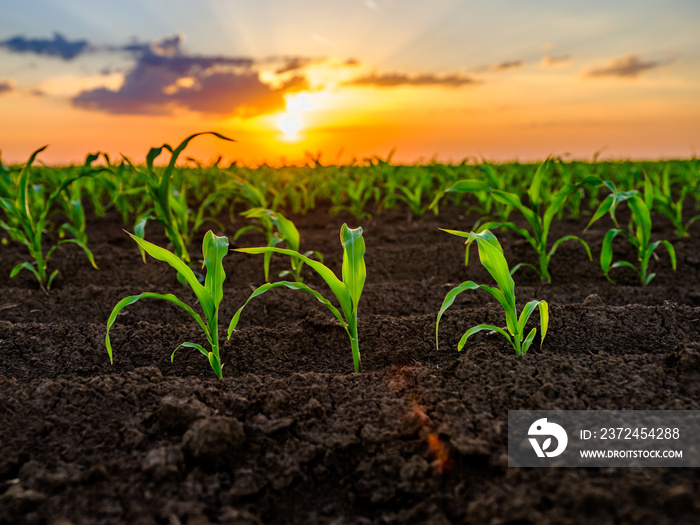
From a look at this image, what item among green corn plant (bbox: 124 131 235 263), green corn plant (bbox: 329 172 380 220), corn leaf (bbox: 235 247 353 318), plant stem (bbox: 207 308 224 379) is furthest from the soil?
green corn plant (bbox: 329 172 380 220)

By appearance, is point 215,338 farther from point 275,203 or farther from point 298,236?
point 275,203

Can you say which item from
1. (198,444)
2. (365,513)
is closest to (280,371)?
(198,444)

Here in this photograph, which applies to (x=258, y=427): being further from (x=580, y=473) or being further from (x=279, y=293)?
(x=279, y=293)

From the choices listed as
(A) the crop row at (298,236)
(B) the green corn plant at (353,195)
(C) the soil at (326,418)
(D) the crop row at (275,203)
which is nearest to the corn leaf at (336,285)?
(A) the crop row at (298,236)

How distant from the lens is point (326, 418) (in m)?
1.43

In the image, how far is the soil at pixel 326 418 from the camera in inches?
44.5

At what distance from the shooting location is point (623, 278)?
3.15 meters

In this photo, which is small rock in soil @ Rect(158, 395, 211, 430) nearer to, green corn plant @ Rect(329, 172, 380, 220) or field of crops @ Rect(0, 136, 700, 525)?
field of crops @ Rect(0, 136, 700, 525)

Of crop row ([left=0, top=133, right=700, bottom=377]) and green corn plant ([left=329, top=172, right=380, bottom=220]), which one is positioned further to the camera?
green corn plant ([left=329, top=172, right=380, bottom=220])

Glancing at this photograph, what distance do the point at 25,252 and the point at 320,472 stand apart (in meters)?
3.90

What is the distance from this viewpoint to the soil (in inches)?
44.5

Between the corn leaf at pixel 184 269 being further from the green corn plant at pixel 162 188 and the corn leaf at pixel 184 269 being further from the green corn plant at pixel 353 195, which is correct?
the green corn plant at pixel 353 195

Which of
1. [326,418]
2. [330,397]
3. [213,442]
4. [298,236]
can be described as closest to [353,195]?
[298,236]

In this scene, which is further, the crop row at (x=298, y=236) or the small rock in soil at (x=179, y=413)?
the crop row at (x=298, y=236)
